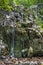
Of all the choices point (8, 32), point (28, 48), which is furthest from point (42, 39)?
point (8, 32)

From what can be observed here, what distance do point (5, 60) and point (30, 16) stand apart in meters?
3.70

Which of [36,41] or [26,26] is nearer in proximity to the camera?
[36,41]

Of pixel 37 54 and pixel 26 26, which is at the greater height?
pixel 26 26

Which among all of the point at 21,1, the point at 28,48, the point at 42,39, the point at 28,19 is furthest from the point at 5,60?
the point at 21,1

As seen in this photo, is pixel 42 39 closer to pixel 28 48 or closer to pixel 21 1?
pixel 28 48

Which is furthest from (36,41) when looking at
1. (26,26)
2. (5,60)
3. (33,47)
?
(5,60)

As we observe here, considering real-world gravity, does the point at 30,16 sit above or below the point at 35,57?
above

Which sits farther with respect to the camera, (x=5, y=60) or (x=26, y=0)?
(x=26, y=0)

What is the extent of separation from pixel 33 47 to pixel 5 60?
4.79ft

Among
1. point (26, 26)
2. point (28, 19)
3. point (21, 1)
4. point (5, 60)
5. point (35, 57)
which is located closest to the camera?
point (5, 60)

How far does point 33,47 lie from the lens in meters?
9.70

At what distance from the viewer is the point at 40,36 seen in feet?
33.1

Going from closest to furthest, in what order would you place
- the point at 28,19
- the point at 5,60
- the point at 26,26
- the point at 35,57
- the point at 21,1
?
the point at 5,60 → the point at 35,57 → the point at 26,26 → the point at 28,19 → the point at 21,1

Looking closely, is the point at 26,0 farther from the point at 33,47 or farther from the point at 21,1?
the point at 33,47
